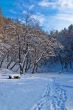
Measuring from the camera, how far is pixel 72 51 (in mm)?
96688

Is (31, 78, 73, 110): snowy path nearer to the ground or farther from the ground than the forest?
nearer to the ground

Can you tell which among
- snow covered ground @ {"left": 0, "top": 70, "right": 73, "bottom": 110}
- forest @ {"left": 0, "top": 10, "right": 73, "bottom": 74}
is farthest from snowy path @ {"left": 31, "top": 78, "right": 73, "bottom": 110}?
forest @ {"left": 0, "top": 10, "right": 73, "bottom": 74}

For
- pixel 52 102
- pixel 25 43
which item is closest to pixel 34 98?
pixel 52 102

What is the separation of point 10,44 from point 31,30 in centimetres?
858

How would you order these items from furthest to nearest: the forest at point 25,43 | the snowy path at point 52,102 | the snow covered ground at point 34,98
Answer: the forest at point 25,43, the snow covered ground at point 34,98, the snowy path at point 52,102

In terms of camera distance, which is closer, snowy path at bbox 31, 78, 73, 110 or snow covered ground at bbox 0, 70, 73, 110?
snowy path at bbox 31, 78, 73, 110

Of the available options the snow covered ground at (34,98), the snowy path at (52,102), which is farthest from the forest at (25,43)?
the snowy path at (52,102)

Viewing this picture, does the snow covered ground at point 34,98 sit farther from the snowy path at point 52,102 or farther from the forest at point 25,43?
the forest at point 25,43

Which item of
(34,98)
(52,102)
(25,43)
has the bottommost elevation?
(52,102)

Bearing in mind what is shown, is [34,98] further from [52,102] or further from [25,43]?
[25,43]

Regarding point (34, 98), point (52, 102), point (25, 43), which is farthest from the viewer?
point (25, 43)

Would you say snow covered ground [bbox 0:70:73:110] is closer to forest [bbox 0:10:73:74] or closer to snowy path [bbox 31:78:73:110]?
snowy path [bbox 31:78:73:110]

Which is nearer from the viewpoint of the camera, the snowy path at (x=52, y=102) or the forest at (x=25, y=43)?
the snowy path at (x=52, y=102)

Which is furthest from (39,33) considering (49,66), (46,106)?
Result: (46,106)
